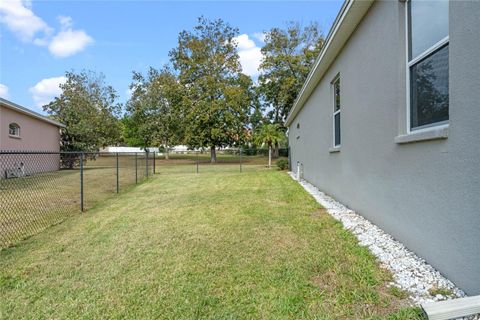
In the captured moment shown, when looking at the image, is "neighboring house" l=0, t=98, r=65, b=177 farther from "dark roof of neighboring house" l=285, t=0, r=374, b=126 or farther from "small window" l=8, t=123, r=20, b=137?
"dark roof of neighboring house" l=285, t=0, r=374, b=126

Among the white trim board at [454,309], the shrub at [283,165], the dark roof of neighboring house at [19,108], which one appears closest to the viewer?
the white trim board at [454,309]

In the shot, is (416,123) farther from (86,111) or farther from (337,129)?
(86,111)

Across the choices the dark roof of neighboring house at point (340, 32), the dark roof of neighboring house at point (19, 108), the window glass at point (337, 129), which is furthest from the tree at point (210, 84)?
the window glass at point (337, 129)

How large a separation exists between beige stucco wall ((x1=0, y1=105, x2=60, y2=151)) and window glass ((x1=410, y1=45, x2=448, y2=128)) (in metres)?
13.9

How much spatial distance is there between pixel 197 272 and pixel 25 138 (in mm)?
14390

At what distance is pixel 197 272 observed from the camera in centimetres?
283

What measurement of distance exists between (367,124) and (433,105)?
158 centimetres

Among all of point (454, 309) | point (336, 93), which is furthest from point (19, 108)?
point (454, 309)

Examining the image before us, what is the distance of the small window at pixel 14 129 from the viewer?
12.2 meters

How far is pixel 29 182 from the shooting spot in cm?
970

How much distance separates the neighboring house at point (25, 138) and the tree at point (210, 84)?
11374 mm

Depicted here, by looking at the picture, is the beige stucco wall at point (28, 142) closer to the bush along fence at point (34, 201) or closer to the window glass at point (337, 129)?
the bush along fence at point (34, 201)

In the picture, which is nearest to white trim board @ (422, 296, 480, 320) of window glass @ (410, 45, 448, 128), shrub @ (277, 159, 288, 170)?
window glass @ (410, 45, 448, 128)

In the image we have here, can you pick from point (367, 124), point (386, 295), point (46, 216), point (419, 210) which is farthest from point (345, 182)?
point (46, 216)
